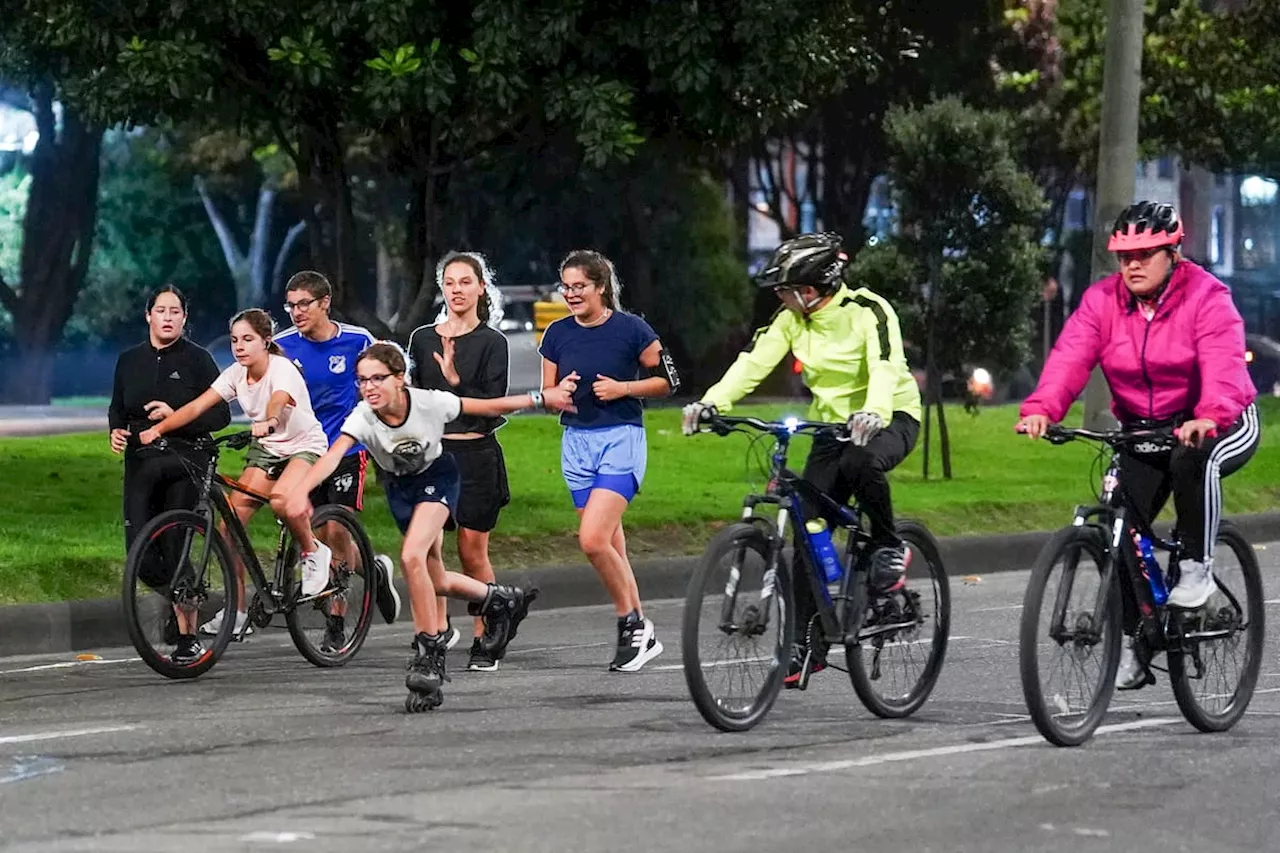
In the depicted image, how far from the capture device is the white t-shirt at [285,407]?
37.1 feet

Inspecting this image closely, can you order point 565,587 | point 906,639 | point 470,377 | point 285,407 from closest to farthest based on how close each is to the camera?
point 906,639, point 470,377, point 285,407, point 565,587

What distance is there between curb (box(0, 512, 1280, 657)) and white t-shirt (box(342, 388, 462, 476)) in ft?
8.62

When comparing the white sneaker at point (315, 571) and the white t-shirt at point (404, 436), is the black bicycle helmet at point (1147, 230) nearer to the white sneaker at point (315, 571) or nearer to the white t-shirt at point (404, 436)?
the white t-shirt at point (404, 436)

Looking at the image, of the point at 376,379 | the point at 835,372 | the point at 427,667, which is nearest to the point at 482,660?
the point at 427,667

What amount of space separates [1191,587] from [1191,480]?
1.22ft

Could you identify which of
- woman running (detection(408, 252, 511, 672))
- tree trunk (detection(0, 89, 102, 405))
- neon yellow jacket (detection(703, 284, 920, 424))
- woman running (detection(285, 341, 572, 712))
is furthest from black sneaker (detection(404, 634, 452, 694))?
tree trunk (detection(0, 89, 102, 405))

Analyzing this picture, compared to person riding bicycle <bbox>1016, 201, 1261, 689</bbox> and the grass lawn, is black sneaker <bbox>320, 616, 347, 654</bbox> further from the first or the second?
person riding bicycle <bbox>1016, 201, 1261, 689</bbox>

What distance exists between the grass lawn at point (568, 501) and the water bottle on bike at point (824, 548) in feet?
11.0

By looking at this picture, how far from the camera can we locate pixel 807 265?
913 cm

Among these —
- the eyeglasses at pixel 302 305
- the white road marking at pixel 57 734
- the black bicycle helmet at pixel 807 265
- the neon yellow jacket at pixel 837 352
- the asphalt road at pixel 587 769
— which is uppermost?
the black bicycle helmet at pixel 807 265

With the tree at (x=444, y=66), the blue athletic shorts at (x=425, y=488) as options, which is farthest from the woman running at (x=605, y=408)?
the tree at (x=444, y=66)

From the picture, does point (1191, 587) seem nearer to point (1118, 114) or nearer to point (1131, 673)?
point (1131, 673)

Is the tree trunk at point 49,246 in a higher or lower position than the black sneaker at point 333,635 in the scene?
higher

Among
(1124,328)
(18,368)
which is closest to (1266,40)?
(18,368)
